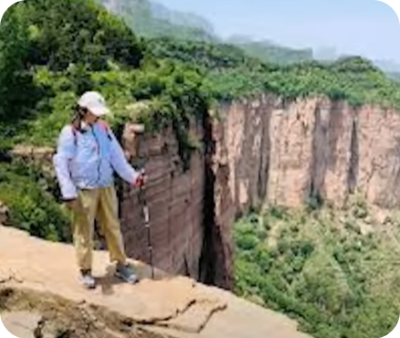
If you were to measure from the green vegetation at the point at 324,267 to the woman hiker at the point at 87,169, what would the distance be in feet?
42.4

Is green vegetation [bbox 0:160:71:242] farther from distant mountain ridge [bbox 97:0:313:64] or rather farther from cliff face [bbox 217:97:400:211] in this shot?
distant mountain ridge [bbox 97:0:313:64]

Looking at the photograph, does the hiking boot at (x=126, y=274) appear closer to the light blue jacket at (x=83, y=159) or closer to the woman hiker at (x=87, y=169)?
the woman hiker at (x=87, y=169)

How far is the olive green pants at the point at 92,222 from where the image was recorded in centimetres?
473

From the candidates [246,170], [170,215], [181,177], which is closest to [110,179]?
[170,215]

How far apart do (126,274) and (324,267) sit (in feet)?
78.8

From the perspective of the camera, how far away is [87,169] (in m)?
4.71

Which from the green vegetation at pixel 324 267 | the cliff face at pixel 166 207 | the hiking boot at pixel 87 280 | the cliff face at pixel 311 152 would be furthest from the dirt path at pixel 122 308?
the cliff face at pixel 311 152

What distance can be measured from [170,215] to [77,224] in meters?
6.80

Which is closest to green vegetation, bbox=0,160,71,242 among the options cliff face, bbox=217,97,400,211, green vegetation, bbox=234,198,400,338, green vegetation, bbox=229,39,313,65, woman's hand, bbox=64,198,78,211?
woman's hand, bbox=64,198,78,211

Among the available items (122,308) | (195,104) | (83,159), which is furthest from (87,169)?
(195,104)

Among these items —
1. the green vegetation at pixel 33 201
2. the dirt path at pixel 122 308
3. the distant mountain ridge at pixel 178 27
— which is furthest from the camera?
the distant mountain ridge at pixel 178 27

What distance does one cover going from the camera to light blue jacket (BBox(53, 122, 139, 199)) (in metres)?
4.65

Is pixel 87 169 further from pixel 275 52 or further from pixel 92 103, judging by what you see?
pixel 275 52

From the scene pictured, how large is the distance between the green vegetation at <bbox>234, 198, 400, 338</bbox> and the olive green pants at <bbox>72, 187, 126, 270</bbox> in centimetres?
1281
